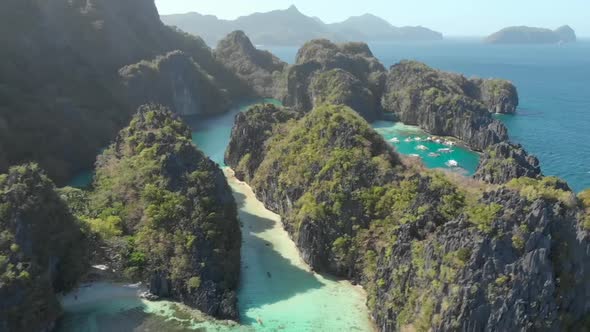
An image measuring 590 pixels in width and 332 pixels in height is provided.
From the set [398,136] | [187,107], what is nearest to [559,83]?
[398,136]

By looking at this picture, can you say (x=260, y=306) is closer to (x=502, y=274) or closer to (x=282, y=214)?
(x=282, y=214)

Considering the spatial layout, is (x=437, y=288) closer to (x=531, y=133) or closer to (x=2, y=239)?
(x=2, y=239)

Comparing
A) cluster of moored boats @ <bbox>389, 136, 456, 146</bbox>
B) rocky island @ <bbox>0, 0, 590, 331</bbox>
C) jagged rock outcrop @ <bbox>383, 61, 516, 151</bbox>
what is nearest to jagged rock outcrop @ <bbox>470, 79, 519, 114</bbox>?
jagged rock outcrop @ <bbox>383, 61, 516, 151</bbox>

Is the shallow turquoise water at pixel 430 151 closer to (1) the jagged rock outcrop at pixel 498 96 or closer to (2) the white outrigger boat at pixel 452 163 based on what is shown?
(2) the white outrigger boat at pixel 452 163

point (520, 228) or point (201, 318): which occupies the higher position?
point (520, 228)

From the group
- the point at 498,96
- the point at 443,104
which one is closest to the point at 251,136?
the point at 443,104

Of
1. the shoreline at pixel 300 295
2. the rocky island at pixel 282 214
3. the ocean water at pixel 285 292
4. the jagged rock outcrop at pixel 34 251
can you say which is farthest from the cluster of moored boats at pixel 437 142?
the jagged rock outcrop at pixel 34 251
